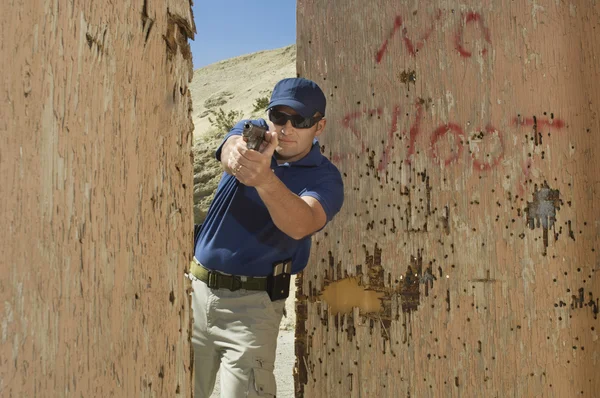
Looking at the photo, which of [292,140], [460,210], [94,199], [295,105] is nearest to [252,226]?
[292,140]

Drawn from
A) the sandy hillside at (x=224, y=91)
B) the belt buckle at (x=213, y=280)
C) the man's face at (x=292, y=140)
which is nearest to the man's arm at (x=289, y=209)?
the man's face at (x=292, y=140)

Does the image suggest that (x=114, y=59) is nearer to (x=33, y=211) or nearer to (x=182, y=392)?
(x=33, y=211)

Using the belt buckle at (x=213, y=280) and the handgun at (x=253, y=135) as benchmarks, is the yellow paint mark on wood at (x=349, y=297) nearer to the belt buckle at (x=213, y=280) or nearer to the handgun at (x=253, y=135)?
the belt buckle at (x=213, y=280)

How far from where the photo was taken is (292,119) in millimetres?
2285

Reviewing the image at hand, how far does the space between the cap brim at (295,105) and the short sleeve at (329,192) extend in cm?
24

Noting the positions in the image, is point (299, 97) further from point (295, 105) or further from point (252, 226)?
point (252, 226)

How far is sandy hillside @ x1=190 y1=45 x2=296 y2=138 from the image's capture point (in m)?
25.3

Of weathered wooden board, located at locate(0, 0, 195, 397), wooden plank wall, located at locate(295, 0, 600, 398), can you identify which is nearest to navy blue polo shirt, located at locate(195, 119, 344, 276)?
wooden plank wall, located at locate(295, 0, 600, 398)

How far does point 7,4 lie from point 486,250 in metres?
2.17

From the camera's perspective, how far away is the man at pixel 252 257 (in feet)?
7.28

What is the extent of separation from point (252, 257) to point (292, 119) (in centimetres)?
51

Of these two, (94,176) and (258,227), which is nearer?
(94,176)

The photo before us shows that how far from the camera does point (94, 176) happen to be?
948 mm

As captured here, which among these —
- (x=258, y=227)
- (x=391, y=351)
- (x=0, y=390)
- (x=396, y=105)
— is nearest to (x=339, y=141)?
(x=396, y=105)
